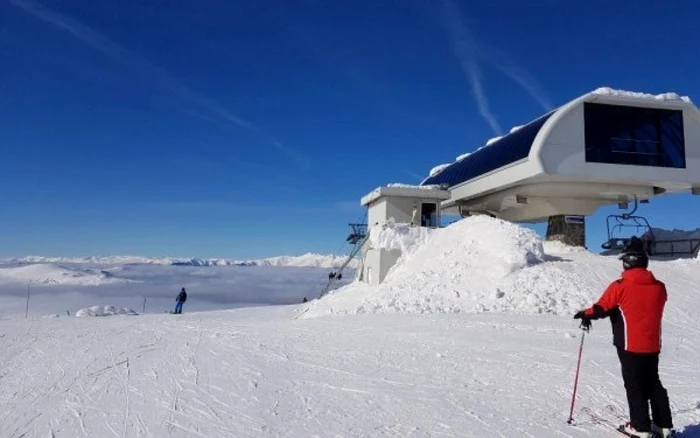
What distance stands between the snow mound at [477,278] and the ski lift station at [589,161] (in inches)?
99.5

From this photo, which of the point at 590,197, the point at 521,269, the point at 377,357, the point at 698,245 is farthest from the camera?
the point at 590,197

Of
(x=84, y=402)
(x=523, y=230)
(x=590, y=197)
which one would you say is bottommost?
(x=84, y=402)

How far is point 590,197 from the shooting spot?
88.4ft

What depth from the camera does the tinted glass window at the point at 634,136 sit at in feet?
77.1

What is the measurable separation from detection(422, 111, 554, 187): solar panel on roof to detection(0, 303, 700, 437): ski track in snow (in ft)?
48.5

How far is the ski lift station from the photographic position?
2306cm

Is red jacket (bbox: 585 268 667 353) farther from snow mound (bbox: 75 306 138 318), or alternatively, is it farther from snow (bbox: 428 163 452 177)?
snow (bbox: 428 163 452 177)

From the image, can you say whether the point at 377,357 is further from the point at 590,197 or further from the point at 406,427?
the point at 590,197

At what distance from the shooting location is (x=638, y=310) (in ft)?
14.0

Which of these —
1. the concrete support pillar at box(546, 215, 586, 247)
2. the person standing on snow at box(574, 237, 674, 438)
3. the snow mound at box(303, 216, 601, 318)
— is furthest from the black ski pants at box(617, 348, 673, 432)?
the concrete support pillar at box(546, 215, 586, 247)

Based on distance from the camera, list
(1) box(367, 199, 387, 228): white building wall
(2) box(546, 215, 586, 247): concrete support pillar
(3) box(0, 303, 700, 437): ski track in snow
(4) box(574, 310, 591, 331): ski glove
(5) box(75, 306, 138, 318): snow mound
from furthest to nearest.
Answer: (2) box(546, 215, 586, 247): concrete support pillar → (1) box(367, 199, 387, 228): white building wall → (5) box(75, 306, 138, 318): snow mound → (3) box(0, 303, 700, 437): ski track in snow → (4) box(574, 310, 591, 331): ski glove

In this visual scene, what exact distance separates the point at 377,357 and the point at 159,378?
3372 millimetres

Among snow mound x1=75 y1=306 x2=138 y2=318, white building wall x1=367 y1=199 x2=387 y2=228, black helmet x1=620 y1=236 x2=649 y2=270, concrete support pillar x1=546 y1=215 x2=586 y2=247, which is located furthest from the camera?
concrete support pillar x1=546 y1=215 x2=586 y2=247

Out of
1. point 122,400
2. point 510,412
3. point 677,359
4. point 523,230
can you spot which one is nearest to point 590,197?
point 523,230
